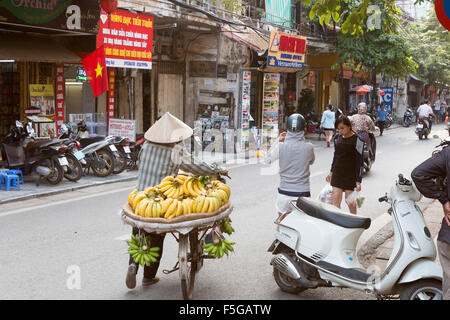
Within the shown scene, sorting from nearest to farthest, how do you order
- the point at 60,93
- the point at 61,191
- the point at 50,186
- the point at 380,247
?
1. the point at 380,247
2. the point at 61,191
3. the point at 50,186
4. the point at 60,93

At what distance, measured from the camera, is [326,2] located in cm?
629

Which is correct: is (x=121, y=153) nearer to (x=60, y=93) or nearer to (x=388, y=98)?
(x=60, y=93)

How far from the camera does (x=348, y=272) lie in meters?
4.61

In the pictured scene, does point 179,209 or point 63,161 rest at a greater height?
point 179,209

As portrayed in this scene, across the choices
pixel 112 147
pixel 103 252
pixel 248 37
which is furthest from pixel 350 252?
pixel 248 37

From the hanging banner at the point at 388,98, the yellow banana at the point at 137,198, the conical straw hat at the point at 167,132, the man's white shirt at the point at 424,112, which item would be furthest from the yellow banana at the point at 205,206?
the hanging banner at the point at 388,98

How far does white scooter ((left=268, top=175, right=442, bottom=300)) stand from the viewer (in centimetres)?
416

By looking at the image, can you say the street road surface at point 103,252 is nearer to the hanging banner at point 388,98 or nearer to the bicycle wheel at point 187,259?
the bicycle wheel at point 187,259

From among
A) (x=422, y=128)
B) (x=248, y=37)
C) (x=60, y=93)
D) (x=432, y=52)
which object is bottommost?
(x=422, y=128)

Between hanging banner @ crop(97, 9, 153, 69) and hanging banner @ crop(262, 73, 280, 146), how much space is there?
6.78m

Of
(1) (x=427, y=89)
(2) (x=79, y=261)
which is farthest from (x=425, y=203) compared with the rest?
(1) (x=427, y=89)

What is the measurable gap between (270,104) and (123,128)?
7669mm
